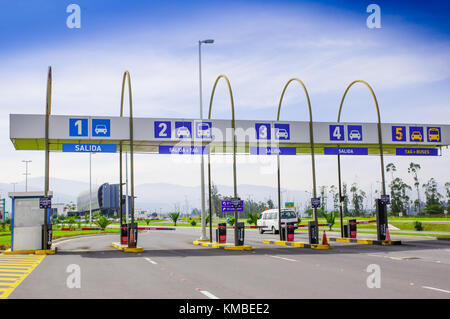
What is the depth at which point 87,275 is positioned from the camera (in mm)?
13016

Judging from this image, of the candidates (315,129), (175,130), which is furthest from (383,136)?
(175,130)

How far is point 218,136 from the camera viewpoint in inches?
1024

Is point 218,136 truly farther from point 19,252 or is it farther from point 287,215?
point 287,215

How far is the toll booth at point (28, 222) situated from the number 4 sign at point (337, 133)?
50.6 feet

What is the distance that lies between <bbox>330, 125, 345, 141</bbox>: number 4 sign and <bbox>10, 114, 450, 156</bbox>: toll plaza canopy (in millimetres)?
57

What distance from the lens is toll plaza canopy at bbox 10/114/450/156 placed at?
23.4 meters

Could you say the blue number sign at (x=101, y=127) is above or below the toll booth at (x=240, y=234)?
above

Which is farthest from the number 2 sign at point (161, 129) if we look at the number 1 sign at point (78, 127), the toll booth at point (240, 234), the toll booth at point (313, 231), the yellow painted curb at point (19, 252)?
the toll booth at point (313, 231)

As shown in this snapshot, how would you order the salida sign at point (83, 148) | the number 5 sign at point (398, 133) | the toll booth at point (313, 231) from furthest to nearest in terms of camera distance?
the number 5 sign at point (398, 133)
the salida sign at point (83, 148)
the toll booth at point (313, 231)

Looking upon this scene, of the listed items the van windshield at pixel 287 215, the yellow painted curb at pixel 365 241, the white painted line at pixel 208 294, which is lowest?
the yellow painted curb at pixel 365 241

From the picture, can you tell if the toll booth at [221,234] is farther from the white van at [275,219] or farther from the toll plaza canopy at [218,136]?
the white van at [275,219]

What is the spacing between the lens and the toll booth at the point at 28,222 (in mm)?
22078
